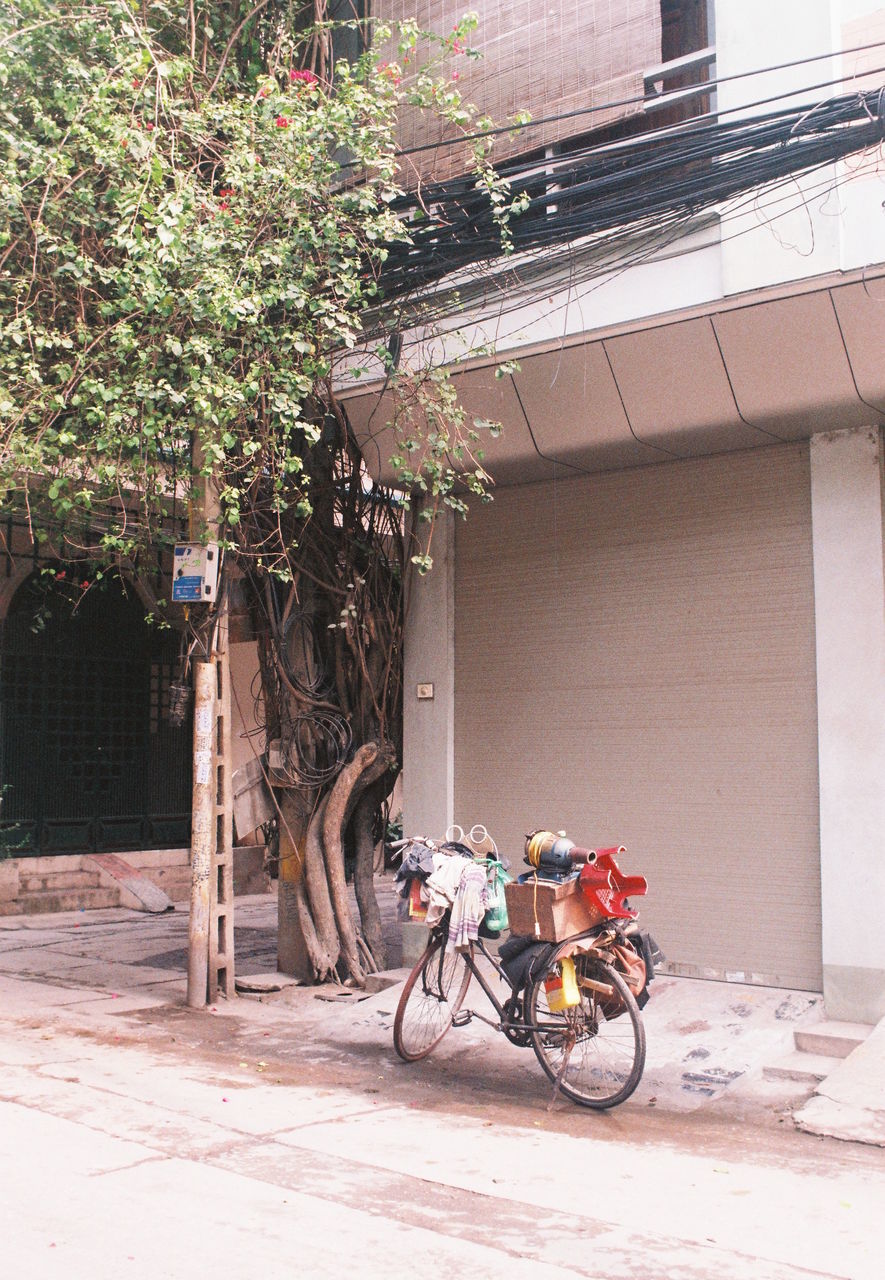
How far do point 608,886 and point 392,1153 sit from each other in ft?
5.59

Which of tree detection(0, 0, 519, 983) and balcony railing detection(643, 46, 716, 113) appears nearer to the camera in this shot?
tree detection(0, 0, 519, 983)

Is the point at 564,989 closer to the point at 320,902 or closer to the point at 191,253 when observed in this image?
the point at 320,902

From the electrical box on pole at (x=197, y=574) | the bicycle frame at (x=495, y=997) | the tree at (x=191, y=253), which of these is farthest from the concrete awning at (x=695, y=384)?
the bicycle frame at (x=495, y=997)

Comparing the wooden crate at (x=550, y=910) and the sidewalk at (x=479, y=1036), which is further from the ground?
the wooden crate at (x=550, y=910)

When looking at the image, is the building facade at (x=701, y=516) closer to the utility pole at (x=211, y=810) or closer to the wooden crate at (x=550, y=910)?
the utility pole at (x=211, y=810)

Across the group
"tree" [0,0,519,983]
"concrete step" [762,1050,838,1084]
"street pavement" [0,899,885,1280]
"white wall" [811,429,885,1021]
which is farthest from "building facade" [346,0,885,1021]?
"street pavement" [0,899,885,1280]

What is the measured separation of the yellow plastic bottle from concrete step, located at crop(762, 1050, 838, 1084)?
1.46m

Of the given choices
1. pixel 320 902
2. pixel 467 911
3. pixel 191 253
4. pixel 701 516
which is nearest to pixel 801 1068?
pixel 467 911

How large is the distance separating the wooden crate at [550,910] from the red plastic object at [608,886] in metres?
0.07

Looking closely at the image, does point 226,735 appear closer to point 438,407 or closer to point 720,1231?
point 438,407

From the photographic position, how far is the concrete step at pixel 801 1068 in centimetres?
633

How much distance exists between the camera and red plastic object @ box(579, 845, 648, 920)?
5.87m

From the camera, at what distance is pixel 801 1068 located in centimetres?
643

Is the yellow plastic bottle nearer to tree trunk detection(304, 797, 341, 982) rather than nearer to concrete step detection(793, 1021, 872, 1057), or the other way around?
concrete step detection(793, 1021, 872, 1057)
